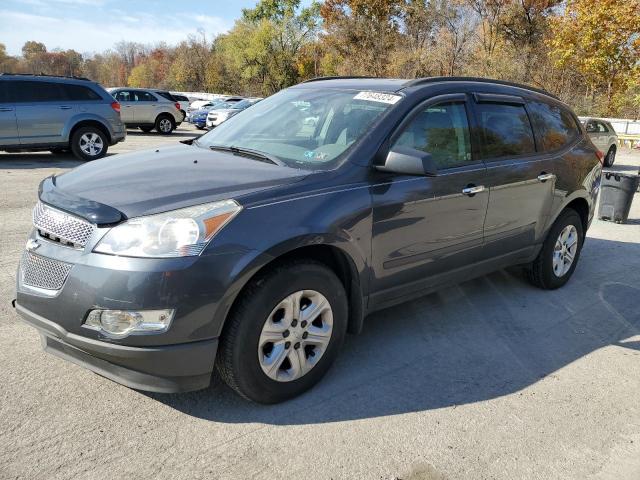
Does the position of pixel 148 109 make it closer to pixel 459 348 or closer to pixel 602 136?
pixel 602 136

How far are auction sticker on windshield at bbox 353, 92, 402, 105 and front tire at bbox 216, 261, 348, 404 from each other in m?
1.31

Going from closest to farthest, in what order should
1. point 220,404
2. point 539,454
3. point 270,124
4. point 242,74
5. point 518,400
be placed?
point 539,454, point 220,404, point 518,400, point 270,124, point 242,74

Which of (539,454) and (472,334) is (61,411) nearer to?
(539,454)

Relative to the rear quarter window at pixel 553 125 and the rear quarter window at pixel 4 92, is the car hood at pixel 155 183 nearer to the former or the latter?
the rear quarter window at pixel 553 125

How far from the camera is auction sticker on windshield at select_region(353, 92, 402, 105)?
371cm

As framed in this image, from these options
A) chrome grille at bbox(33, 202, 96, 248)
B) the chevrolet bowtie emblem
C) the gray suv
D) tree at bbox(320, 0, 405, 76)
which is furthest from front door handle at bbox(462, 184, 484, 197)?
tree at bbox(320, 0, 405, 76)

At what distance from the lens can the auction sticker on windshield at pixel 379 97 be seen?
3715mm

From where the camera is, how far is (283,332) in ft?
9.89

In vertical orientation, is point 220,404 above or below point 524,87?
below

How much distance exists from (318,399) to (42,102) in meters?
11.2

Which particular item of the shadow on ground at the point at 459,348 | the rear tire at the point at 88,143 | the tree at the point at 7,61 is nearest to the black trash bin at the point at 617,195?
the shadow on ground at the point at 459,348

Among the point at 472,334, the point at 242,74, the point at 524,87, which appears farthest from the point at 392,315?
the point at 242,74

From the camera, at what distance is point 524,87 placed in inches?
197

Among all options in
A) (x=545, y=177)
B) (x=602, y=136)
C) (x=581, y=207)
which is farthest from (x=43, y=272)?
(x=602, y=136)
